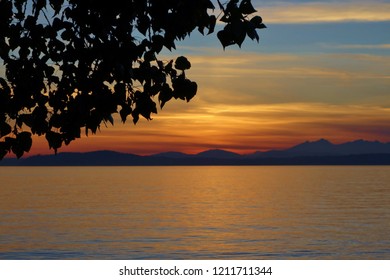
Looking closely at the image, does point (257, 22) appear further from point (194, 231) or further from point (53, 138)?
point (194, 231)

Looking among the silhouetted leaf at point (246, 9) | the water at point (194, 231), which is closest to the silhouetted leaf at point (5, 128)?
the silhouetted leaf at point (246, 9)

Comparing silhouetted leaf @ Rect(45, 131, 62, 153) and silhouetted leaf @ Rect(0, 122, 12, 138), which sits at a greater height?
silhouetted leaf @ Rect(0, 122, 12, 138)

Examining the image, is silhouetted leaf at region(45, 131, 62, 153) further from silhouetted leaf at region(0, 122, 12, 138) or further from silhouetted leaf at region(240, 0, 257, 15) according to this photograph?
silhouetted leaf at region(240, 0, 257, 15)

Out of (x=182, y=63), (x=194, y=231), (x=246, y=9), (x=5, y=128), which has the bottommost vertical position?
(x=194, y=231)

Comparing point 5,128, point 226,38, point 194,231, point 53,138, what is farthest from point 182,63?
point 194,231

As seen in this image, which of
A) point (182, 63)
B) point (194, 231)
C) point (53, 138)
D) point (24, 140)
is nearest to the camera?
point (182, 63)

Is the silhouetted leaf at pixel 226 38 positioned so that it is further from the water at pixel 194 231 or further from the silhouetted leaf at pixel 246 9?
the water at pixel 194 231

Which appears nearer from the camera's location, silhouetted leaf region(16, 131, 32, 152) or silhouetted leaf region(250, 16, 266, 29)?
silhouetted leaf region(250, 16, 266, 29)

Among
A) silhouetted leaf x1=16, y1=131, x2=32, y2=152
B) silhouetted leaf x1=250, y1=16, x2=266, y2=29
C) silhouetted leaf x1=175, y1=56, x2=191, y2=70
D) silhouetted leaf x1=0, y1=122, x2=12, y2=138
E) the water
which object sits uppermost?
silhouetted leaf x1=250, y1=16, x2=266, y2=29

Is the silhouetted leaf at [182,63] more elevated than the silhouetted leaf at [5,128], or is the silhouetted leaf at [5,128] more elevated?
the silhouetted leaf at [182,63]

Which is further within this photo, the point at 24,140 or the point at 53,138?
the point at 53,138

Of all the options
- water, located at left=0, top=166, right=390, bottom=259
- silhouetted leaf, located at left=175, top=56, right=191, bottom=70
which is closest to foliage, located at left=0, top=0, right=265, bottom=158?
silhouetted leaf, located at left=175, top=56, right=191, bottom=70

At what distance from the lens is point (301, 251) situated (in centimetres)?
5003

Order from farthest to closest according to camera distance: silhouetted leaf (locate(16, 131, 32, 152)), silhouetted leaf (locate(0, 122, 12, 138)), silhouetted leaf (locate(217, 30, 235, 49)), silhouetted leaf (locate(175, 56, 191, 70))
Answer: silhouetted leaf (locate(0, 122, 12, 138))
silhouetted leaf (locate(16, 131, 32, 152))
silhouetted leaf (locate(175, 56, 191, 70))
silhouetted leaf (locate(217, 30, 235, 49))
